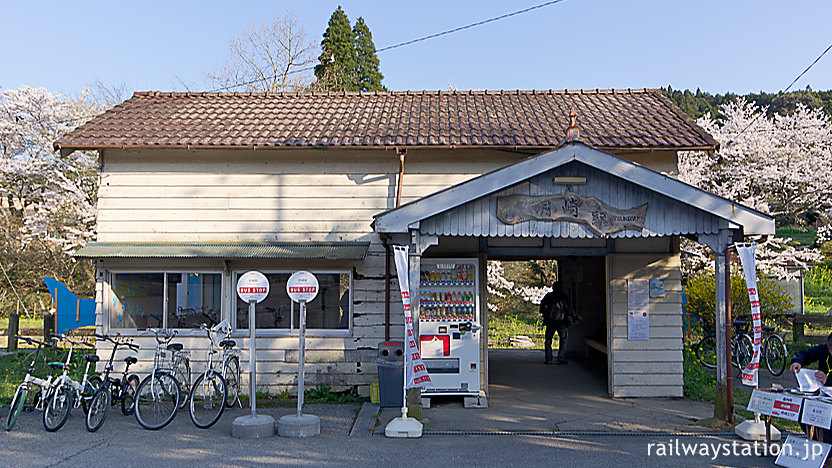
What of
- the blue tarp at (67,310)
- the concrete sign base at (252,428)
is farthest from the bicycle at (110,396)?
the blue tarp at (67,310)

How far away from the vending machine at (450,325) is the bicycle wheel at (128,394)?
4.12 metres

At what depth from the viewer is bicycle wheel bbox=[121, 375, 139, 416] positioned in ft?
29.7

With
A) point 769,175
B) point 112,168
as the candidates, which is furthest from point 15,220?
point 769,175

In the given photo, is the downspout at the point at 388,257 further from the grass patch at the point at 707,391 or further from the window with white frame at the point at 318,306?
the grass patch at the point at 707,391

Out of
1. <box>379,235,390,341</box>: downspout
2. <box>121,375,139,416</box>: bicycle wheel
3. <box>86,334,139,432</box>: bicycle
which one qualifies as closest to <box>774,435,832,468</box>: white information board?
<box>379,235,390,341</box>: downspout

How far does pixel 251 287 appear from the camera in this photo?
8.22 m

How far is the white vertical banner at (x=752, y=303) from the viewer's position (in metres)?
7.72

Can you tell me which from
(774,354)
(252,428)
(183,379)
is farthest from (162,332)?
(774,354)

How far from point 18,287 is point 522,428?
20.1m

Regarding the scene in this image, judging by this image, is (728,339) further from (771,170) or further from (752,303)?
(771,170)

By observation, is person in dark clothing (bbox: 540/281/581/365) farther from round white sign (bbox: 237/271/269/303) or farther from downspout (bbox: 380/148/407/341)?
round white sign (bbox: 237/271/269/303)

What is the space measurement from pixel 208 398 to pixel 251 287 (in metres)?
1.87

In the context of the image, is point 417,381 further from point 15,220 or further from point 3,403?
point 15,220

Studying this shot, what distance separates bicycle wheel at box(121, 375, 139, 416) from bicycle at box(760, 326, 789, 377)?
11.7 m
